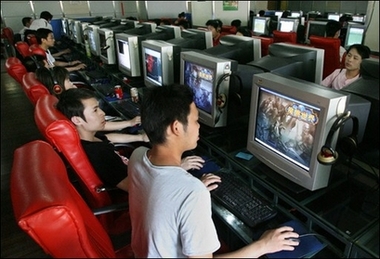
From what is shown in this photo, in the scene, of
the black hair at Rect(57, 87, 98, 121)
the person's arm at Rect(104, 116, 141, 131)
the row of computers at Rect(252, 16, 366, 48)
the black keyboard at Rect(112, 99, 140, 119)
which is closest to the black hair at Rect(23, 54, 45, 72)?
the black keyboard at Rect(112, 99, 140, 119)

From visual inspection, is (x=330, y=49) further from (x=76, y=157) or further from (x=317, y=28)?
(x=76, y=157)

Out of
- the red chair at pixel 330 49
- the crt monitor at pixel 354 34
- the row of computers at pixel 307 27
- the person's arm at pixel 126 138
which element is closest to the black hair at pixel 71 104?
the person's arm at pixel 126 138

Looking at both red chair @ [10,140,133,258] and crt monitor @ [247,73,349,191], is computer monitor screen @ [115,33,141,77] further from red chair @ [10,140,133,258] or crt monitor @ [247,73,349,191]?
red chair @ [10,140,133,258]

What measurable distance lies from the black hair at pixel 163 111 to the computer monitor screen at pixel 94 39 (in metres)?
3.20

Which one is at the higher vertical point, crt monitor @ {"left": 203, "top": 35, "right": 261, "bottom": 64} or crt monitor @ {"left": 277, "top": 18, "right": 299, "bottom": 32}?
crt monitor @ {"left": 203, "top": 35, "right": 261, "bottom": 64}

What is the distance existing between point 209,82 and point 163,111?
0.76 m

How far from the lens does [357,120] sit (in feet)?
3.48

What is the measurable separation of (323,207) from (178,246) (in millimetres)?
597

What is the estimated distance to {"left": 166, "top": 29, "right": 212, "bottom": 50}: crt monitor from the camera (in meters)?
2.42

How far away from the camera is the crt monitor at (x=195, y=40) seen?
2420mm

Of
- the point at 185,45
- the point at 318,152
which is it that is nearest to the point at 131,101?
the point at 185,45

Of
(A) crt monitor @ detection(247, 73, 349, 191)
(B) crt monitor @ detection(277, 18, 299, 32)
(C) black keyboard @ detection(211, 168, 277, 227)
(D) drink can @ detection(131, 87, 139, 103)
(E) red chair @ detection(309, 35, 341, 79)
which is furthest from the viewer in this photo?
(B) crt monitor @ detection(277, 18, 299, 32)

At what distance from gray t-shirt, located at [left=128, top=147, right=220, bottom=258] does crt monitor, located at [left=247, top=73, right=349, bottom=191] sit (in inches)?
19.1

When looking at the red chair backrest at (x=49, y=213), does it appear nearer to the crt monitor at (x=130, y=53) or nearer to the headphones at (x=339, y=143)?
the headphones at (x=339, y=143)
